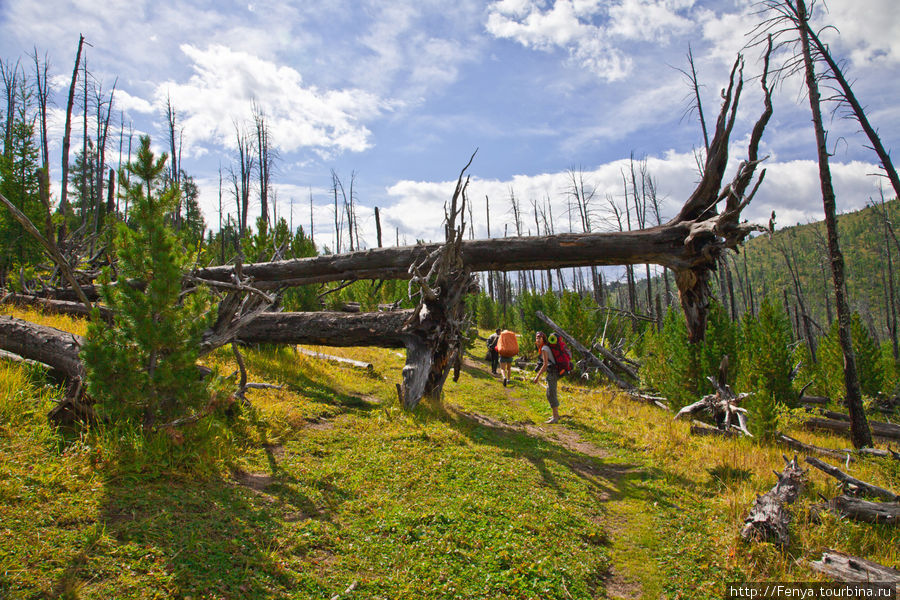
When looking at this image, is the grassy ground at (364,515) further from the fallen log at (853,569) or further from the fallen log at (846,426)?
the fallen log at (846,426)

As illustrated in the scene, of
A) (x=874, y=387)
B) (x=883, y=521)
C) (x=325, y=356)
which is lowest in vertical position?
(x=874, y=387)

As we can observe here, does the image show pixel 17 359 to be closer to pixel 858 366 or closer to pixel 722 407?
pixel 722 407

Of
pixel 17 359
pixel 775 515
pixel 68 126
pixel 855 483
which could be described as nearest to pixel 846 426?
pixel 855 483

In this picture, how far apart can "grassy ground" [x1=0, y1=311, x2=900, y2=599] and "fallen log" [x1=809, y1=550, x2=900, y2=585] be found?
0.20m

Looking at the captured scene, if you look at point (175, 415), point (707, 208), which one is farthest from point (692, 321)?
point (175, 415)

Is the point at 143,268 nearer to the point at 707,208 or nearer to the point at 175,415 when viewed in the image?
the point at 175,415

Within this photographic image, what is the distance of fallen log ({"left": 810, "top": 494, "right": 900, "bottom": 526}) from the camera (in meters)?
4.27

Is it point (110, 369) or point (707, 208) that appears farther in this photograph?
point (707, 208)

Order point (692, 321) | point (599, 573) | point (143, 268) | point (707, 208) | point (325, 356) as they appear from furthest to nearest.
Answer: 1. point (325, 356)
2. point (692, 321)
3. point (707, 208)
4. point (143, 268)
5. point (599, 573)

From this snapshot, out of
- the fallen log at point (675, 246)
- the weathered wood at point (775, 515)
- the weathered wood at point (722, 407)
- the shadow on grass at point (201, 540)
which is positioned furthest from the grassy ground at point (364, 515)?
the fallen log at point (675, 246)

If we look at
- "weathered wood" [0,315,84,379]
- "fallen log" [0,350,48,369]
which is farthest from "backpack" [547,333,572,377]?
"fallen log" [0,350,48,369]

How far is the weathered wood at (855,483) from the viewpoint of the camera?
4480 millimetres

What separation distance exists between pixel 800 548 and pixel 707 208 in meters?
5.74

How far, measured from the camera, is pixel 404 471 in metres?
4.80
